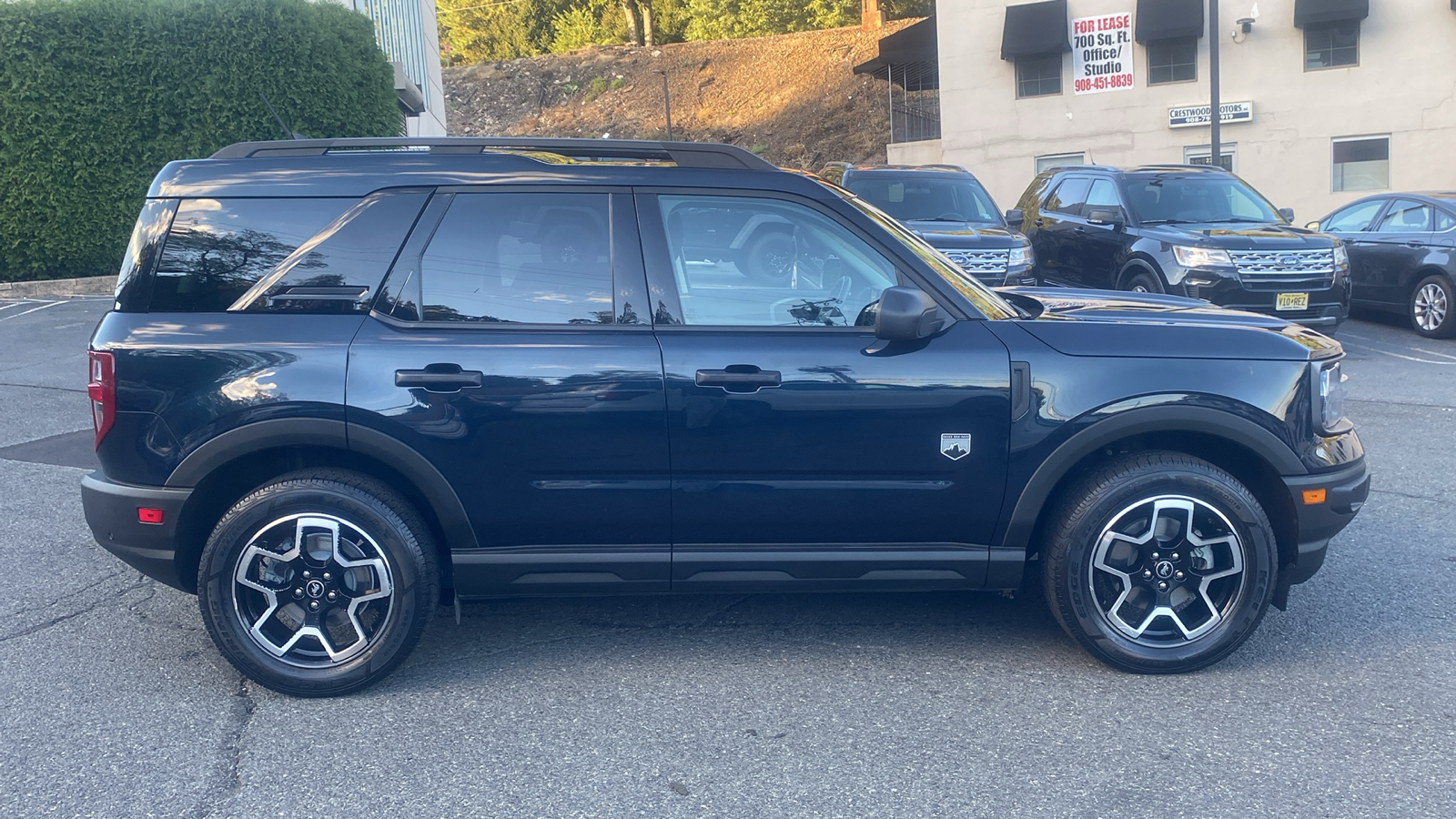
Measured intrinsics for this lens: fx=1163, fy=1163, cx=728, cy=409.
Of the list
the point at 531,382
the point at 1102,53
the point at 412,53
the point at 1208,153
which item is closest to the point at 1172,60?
the point at 1102,53

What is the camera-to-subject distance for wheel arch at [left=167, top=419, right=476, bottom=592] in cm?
389

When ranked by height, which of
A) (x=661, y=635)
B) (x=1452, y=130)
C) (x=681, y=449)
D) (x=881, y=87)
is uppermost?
(x=881, y=87)

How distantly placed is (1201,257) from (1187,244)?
21 centimetres

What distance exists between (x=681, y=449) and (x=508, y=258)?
90 cm

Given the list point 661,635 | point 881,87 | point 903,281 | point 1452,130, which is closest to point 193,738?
point 661,635

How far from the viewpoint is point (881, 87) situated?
4047 centimetres

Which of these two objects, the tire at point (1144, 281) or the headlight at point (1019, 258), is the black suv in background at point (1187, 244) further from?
the headlight at point (1019, 258)

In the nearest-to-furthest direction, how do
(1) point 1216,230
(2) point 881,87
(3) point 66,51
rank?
1. (1) point 1216,230
2. (3) point 66,51
3. (2) point 881,87

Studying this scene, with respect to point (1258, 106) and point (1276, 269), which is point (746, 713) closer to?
point (1276, 269)

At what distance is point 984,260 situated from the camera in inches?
412

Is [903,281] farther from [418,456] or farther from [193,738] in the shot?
[193,738]

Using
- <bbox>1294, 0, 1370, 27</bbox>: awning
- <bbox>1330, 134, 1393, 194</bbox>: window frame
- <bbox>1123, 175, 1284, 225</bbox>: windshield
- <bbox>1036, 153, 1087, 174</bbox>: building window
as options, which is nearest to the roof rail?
<bbox>1123, 175, 1284, 225</bbox>: windshield

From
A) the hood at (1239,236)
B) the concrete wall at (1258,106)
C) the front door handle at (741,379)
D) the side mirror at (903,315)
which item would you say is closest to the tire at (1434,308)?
the hood at (1239,236)

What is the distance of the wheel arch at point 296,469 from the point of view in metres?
3.89
